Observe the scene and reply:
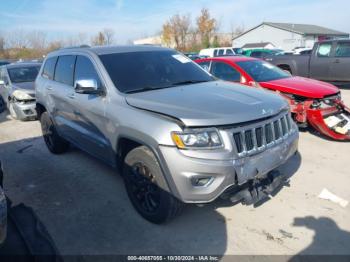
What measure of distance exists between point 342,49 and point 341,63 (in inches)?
21.2

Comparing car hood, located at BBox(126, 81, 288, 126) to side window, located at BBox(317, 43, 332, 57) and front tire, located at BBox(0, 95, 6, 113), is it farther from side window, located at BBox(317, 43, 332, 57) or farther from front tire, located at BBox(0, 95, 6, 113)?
side window, located at BBox(317, 43, 332, 57)

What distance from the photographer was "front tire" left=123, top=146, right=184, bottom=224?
301 cm

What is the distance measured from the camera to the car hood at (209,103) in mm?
2832

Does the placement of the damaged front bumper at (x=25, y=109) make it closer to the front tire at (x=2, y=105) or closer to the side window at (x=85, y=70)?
the front tire at (x=2, y=105)

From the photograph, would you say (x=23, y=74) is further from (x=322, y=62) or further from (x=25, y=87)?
(x=322, y=62)

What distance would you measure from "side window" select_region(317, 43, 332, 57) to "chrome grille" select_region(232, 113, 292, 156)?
919 cm

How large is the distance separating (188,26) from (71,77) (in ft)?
Answer: 173

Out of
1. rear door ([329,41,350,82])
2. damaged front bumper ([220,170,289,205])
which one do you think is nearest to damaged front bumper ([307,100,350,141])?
damaged front bumper ([220,170,289,205])

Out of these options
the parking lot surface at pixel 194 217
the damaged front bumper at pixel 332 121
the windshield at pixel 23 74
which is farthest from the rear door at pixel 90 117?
the windshield at pixel 23 74

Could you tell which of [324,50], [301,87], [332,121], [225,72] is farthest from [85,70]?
[324,50]

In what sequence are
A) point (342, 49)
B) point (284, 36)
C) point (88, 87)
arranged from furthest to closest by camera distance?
point (284, 36) → point (342, 49) → point (88, 87)

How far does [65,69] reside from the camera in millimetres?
4887

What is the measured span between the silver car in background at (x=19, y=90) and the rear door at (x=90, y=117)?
5038mm

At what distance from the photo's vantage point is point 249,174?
115 inches
